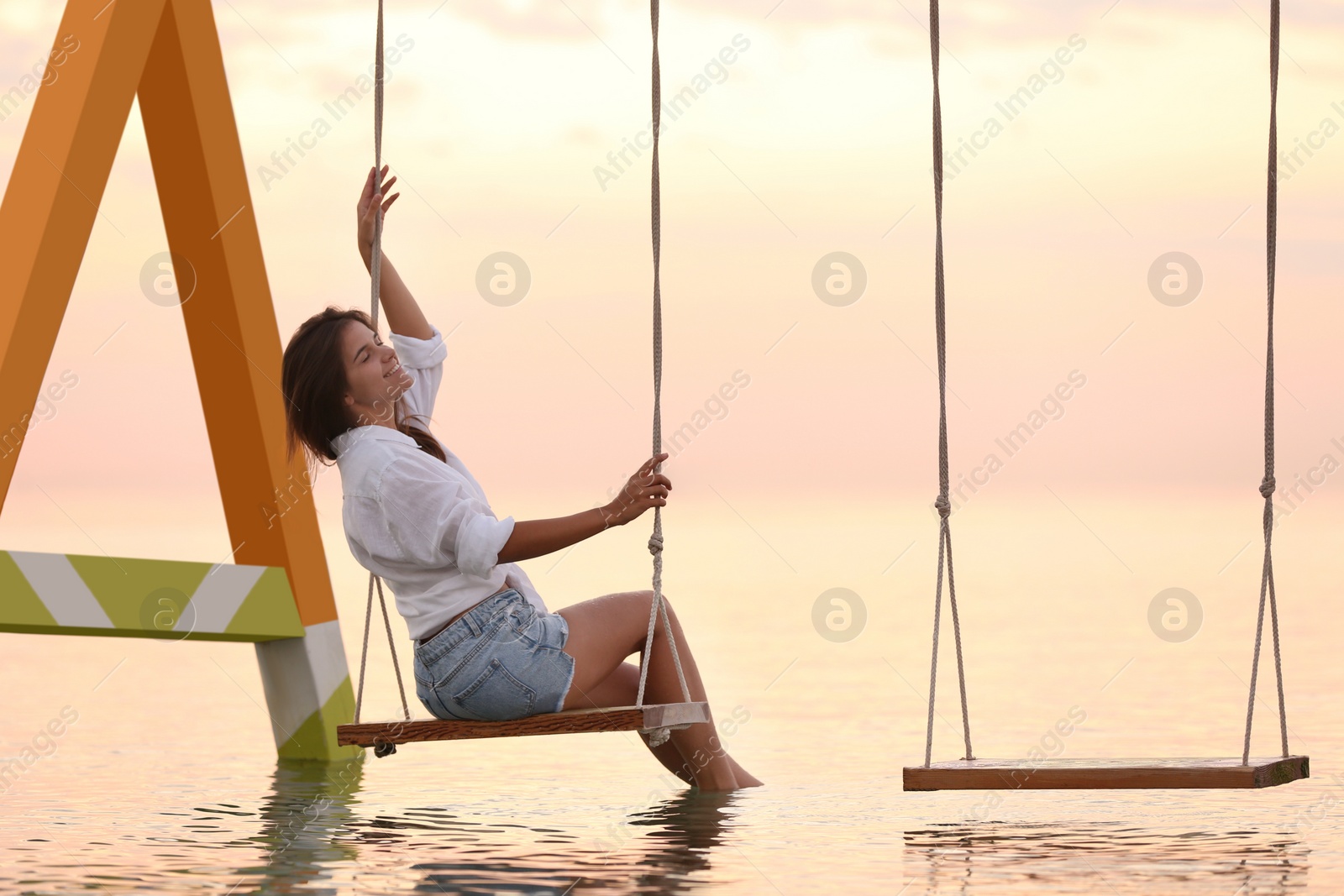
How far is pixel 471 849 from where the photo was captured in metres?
4.10

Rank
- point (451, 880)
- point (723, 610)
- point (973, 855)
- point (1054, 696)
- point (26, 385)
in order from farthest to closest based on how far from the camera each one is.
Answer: point (723, 610)
point (1054, 696)
point (26, 385)
point (973, 855)
point (451, 880)

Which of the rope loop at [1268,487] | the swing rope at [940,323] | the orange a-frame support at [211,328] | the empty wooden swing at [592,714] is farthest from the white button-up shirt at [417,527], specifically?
the rope loop at [1268,487]

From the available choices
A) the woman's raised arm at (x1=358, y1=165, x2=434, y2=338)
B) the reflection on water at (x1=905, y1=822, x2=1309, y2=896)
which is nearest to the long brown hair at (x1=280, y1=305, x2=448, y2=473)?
the woman's raised arm at (x1=358, y1=165, x2=434, y2=338)

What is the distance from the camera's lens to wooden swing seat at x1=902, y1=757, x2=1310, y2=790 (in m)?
3.84

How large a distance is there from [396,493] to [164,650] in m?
9.19

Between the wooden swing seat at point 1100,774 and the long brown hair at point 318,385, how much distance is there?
161cm

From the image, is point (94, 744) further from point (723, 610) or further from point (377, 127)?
point (723, 610)

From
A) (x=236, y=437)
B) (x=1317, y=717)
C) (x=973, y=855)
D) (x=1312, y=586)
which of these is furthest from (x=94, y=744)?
(x=1312, y=586)

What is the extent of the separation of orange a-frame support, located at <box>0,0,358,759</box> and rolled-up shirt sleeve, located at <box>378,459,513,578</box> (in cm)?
179

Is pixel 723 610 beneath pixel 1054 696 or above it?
above

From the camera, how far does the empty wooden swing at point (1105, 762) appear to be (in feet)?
12.7

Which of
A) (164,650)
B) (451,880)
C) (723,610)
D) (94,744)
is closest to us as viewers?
(451,880)

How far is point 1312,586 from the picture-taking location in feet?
57.5

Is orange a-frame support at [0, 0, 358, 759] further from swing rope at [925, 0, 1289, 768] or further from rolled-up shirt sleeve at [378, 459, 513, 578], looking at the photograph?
swing rope at [925, 0, 1289, 768]
